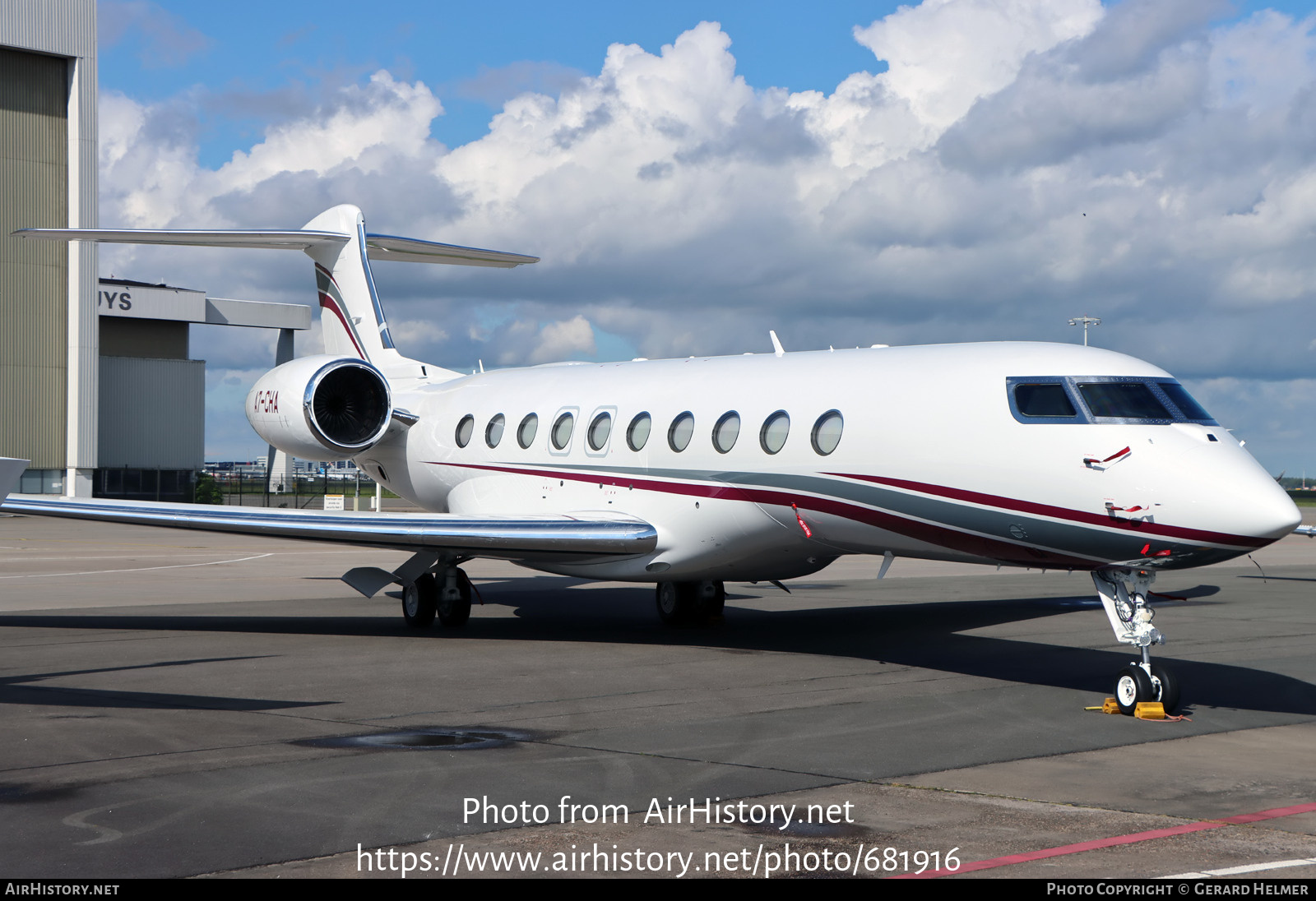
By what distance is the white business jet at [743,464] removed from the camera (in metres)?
10.7

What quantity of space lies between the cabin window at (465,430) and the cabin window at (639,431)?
11.9 ft

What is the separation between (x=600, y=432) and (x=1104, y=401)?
7021 mm

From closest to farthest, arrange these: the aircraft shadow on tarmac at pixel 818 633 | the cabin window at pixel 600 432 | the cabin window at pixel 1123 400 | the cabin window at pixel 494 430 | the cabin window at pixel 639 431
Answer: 1. the cabin window at pixel 1123 400
2. the aircraft shadow on tarmac at pixel 818 633
3. the cabin window at pixel 639 431
4. the cabin window at pixel 600 432
5. the cabin window at pixel 494 430

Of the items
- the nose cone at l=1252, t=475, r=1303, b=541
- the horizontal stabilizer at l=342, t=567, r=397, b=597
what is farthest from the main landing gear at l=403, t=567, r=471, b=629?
the nose cone at l=1252, t=475, r=1303, b=541

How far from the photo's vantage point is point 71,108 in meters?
47.5

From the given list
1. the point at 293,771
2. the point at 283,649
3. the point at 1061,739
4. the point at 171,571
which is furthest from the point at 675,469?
the point at 171,571

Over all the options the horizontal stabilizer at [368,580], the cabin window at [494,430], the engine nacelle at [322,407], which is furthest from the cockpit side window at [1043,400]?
the engine nacelle at [322,407]

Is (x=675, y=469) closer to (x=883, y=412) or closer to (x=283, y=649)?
(x=883, y=412)

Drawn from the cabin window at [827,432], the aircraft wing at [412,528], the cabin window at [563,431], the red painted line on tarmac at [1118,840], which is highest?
the cabin window at [563,431]

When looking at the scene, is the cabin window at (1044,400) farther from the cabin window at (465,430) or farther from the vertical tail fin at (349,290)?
the vertical tail fin at (349,290)

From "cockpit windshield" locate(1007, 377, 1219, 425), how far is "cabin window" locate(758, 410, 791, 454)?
2803 mm

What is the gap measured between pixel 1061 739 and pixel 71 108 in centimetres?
4694

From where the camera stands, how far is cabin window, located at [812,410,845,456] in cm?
1331

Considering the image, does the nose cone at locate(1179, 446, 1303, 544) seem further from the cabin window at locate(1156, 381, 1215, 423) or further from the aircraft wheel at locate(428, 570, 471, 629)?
the aircraft wheel at locate(428, 570, 471, 629)
